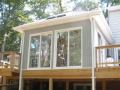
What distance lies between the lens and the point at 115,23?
614 inches

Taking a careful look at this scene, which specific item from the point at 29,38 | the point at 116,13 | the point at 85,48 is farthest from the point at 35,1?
the point at 85,48

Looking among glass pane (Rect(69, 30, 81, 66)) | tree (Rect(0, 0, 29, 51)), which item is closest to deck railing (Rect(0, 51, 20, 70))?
glass pane (Rect(69, 30, 81, 66))

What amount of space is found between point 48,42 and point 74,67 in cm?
221

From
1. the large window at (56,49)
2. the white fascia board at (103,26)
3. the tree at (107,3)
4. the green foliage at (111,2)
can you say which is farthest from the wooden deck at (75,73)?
the green foliage at (111,2)

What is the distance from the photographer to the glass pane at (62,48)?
10.5m

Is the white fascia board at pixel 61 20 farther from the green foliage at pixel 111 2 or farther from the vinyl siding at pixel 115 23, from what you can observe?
the green foliage at pixel 111 2

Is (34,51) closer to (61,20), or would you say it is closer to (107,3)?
(61,20)

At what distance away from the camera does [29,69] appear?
11391mm

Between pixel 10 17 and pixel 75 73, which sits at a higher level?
pixel 10 17

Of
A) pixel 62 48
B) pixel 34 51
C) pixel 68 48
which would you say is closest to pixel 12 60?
pixel 34 51

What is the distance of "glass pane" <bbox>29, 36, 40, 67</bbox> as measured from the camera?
37.6 ft

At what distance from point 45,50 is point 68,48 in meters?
1.49

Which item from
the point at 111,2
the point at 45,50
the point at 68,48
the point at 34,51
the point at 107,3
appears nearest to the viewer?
the point at 68,48

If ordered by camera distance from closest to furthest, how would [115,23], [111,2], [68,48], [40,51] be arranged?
[68,48] < [40,51] < [115,23] < [111,2]
